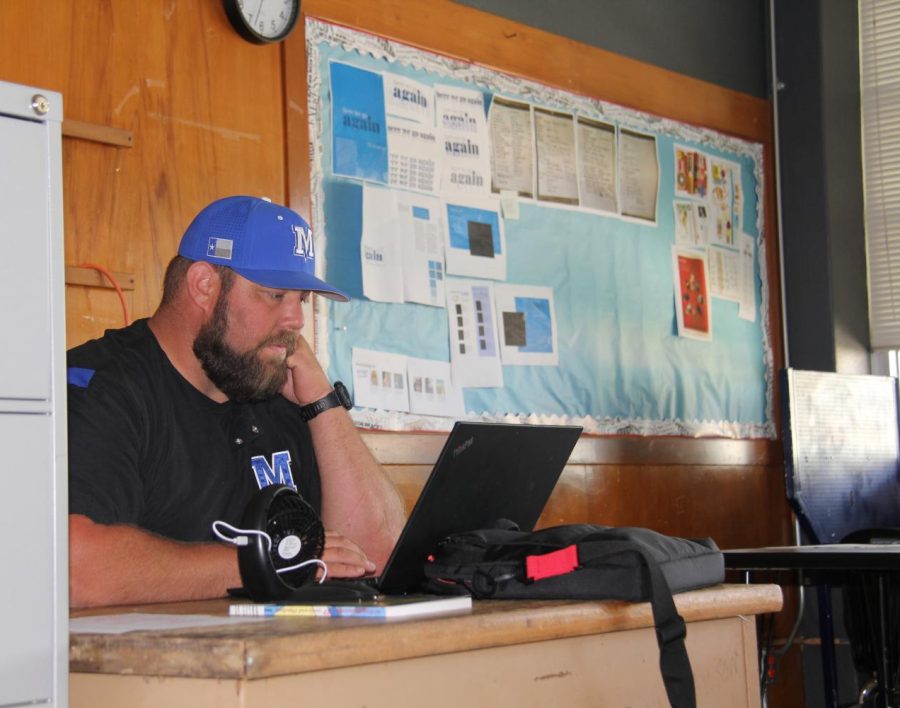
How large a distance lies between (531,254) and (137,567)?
205 cm

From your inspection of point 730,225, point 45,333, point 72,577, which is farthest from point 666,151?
point 45,333

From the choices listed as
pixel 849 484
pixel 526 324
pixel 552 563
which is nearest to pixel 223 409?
pixel 552 563

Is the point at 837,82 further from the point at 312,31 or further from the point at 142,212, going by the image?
the point at 142,212

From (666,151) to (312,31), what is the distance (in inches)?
58.8

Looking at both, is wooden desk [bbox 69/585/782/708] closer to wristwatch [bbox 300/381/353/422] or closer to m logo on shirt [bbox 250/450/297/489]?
m logo on shirt [bbox 250/450/297/489]

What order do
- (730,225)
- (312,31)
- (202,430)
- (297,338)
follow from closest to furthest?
(202,430)
(297,338)
(312,31)
(730,225)

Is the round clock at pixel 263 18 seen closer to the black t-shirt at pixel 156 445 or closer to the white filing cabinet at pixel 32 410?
the black t-shirt at pixel 156 445

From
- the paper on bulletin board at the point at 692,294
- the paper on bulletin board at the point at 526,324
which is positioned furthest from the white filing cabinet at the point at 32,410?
Result: the paper on bulletin board at the point at 692,294

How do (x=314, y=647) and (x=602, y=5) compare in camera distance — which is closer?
(x=314, y=647)

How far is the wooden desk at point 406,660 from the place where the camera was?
41.8 inches

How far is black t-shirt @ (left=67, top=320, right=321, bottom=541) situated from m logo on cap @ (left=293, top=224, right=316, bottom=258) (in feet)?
0.97

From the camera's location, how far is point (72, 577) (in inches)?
63.5

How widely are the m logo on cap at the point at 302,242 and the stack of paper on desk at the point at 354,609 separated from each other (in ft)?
2.90

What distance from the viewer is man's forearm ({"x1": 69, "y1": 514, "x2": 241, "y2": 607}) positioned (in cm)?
162
